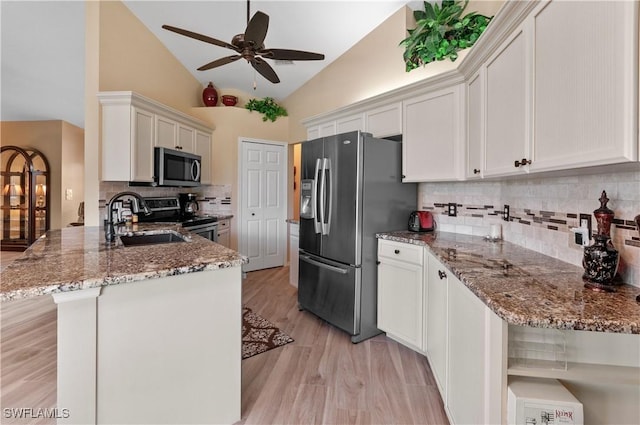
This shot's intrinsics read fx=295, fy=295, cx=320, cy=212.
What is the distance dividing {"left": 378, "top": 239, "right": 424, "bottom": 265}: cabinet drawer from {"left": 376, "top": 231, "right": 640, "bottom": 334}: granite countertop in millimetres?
327

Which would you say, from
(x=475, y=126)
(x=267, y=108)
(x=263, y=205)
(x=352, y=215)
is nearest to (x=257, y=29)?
(x=352, y=215)

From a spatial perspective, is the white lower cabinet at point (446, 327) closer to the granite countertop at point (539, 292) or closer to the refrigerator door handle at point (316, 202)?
the granite countertop at point (539, 292)

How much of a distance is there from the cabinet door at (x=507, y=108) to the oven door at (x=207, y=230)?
10.4 ft

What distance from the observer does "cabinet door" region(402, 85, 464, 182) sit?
7.63 ft

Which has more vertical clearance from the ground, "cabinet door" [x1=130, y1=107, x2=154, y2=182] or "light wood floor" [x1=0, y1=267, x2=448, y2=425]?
"cabinet door" [x1=130, y1=107, x2=154, y2=182]

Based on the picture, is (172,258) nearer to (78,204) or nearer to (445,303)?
(445,303)

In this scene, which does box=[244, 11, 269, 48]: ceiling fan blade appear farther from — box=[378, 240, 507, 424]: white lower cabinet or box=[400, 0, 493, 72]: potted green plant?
box=[378, 240, 507, 424]: white lower cabinet

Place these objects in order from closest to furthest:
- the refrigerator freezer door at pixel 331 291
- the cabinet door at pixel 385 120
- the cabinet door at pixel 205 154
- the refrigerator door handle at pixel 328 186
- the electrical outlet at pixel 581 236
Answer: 1. the electrical outlet at pixel 581 236
2. the refrigerator freezer door at pixel 331 291
3. the refrigerator door handle at pixel 328 186
4. the cabinet door at pixel 385 120
5. the cabinet door at pixel 205 154

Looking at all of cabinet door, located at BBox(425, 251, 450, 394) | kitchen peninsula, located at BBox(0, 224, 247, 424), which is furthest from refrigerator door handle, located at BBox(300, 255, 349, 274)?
kitchen peninsula, located at BBox(0, 224, 247, 424)

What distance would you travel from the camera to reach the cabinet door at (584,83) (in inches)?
34.1

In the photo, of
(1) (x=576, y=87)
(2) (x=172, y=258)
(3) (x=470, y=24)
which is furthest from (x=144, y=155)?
(1) (x=576, y=87)

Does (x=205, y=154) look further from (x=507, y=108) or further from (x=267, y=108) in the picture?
(x=507, y=108)

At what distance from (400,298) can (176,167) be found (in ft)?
10.0

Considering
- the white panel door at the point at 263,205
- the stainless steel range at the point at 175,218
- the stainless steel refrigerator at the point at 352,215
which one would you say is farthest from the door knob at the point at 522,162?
the white panel door at the point at 263,205
